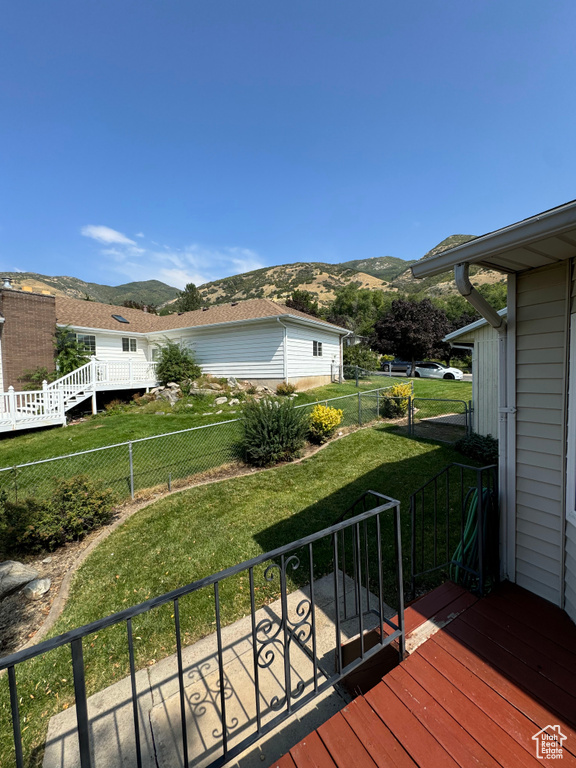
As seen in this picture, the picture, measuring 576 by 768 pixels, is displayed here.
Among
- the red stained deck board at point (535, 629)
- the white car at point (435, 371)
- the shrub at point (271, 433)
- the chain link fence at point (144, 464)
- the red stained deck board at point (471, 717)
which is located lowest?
the chain link fence at point (144, 464)

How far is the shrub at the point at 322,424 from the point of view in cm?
852

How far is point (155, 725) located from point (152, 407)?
459 inches

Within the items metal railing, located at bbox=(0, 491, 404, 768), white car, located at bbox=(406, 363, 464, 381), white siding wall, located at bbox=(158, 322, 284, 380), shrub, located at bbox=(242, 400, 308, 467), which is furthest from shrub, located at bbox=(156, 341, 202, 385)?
white car, located at bbox=(406, 363, 464, 381)

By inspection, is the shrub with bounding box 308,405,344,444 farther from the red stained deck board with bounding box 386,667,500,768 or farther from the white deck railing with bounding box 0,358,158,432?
the white deck railing with bounding box 0,358,158,432

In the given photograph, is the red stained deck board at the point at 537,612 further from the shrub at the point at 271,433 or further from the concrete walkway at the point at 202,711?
the shrub at the point at 271,433

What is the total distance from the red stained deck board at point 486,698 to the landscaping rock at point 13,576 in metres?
4.28

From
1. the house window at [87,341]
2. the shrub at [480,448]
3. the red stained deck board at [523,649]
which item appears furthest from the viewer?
the house window at [87,341]

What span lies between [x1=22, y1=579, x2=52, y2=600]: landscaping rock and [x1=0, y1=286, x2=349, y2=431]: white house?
27.9 ft

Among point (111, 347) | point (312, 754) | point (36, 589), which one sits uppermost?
point (111, 347)

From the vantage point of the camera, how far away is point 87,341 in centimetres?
1569

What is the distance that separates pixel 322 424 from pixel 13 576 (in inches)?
252

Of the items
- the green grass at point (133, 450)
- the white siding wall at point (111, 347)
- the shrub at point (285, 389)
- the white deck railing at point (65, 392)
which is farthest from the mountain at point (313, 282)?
the green grass at point (133, 450)

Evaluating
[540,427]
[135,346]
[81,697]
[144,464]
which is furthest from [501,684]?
[135,346]

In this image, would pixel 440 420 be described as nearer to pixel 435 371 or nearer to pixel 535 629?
pixel 535 629
